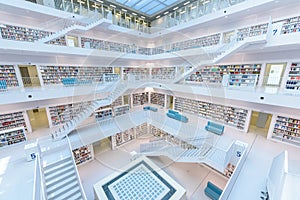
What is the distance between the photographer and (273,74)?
5711 millimetres

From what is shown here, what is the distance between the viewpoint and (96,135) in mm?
5906

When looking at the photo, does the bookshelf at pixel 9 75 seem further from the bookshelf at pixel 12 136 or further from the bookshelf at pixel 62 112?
the bookshelf at pixel 12 136

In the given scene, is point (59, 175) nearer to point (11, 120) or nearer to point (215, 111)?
point (11, 120)

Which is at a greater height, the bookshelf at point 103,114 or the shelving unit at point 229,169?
the bookshelf at point 103,114

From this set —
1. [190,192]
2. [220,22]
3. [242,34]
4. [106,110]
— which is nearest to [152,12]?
[220,22]

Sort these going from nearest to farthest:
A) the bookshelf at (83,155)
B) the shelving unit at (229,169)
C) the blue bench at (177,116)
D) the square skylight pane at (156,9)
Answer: the shelving unit at (229,169) → the bookshelf at (83,155) → the blue bench at (177,116) → the square skylight pane at (156,9)

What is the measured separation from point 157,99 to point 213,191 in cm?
706

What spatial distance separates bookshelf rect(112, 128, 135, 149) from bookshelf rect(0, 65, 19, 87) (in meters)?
5.63

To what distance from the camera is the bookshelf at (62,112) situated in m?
6.60

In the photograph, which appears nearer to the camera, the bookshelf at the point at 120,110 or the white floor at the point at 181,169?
the white floor at the point at 181,169

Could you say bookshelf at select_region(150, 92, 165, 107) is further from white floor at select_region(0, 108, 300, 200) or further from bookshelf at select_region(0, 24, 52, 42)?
bookshelf at select_region(0, 24, 52, 42)

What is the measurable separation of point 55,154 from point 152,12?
12.0 meters

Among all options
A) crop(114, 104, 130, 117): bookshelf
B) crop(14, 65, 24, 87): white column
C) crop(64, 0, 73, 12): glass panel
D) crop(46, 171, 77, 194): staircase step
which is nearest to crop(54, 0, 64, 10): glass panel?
crop(64, 0, 73, 12): glass panel

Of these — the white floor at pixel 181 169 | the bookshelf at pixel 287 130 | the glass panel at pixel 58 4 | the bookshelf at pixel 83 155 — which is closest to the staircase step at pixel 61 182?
the white floor at pixel 181 169
